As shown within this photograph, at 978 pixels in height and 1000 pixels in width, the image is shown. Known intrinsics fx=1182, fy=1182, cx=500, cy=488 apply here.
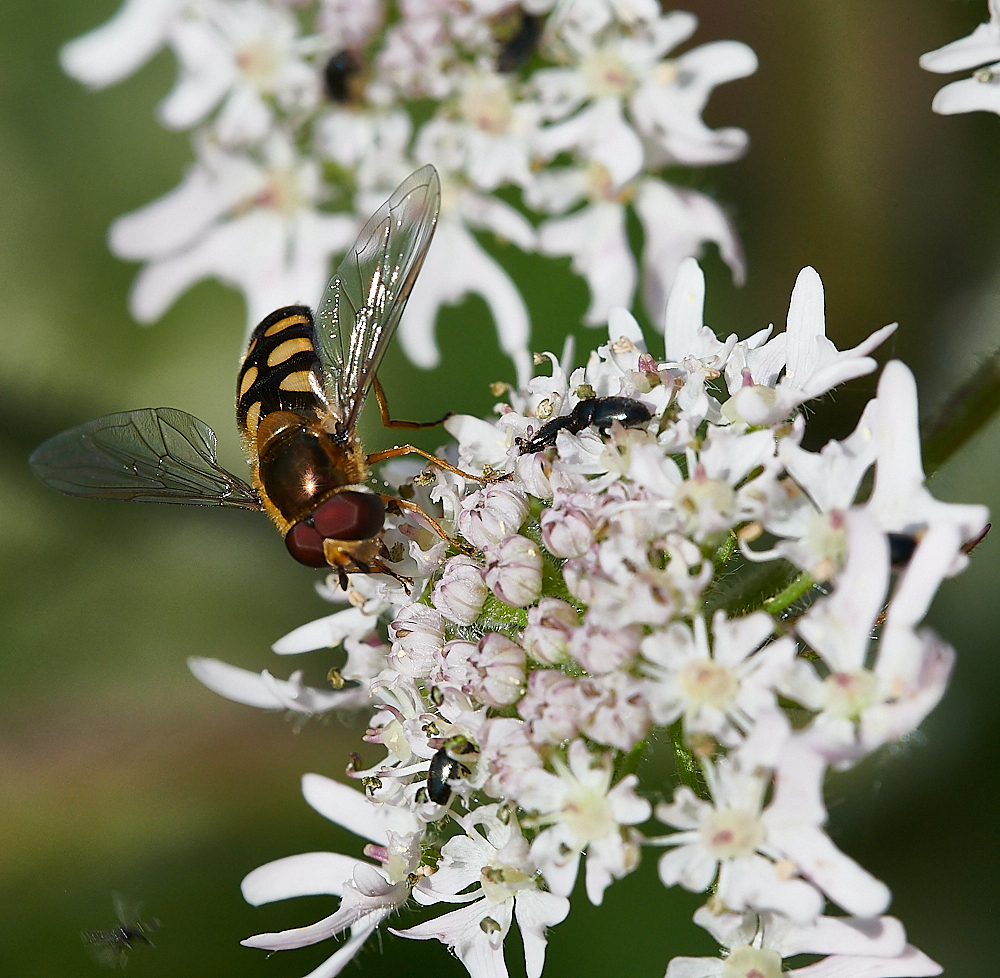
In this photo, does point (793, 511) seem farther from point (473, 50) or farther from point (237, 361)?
point (237, 361)

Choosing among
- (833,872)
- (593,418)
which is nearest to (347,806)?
(593,418)

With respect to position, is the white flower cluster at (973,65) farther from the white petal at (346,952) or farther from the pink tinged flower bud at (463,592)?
the white petal at (346,952)

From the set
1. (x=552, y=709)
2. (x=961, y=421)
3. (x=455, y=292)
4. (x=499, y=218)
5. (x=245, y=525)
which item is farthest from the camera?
(x=245, y=525)

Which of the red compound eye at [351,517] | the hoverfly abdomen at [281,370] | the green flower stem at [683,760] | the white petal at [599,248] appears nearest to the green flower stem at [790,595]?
the green flower stem at [683,760]

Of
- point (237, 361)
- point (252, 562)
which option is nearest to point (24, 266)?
point (237, 361)

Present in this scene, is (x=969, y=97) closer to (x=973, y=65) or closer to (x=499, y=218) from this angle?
(x=973, y=65)


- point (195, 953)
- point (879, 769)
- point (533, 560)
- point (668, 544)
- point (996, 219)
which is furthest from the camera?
point (195, 953)
